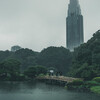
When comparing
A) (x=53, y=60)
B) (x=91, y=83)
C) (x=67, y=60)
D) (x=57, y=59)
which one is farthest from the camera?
(x=53, y=60)

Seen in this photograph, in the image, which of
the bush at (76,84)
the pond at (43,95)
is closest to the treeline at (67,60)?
the bush at (76,84)

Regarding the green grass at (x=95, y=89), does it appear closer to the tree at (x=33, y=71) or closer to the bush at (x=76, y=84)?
the bush at (x=76, y=84)

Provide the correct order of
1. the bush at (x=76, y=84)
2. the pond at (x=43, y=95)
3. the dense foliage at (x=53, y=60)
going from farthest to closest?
the dense foliage at (x=53, y=60) → the bush at (x=76, y=84) → the pond at (x=43, y=95)

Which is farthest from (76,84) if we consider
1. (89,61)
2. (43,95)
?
(43,95)

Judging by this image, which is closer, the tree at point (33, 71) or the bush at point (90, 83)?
the bush at point (90, 83)

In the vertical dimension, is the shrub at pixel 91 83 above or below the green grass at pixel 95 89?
above

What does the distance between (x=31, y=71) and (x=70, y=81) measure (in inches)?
996

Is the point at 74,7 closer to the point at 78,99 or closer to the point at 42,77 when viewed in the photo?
the point at 42,77

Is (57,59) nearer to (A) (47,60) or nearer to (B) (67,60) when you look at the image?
(B) (67,60)

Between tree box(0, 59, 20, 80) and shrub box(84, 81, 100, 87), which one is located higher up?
tree box(0, 59, 20, 80)

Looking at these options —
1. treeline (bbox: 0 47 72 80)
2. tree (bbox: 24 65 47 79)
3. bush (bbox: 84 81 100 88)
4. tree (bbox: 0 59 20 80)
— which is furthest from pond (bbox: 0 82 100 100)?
treeline (bbox: 0 47 72 80)

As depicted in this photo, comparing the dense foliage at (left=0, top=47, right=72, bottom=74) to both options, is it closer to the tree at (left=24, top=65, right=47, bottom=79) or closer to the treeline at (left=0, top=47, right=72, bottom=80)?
→ the treeline at (left=0, top=47, right=72, bottom=80)

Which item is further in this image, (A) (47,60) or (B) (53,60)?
(A) (47,60)

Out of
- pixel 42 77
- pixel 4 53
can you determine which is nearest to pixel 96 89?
pixel 42 77
